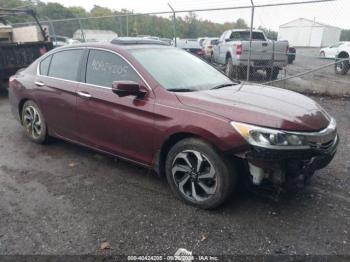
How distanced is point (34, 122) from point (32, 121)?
0.06 meters

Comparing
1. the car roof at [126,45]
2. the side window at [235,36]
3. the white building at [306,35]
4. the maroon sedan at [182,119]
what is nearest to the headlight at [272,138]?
the maroon sedan at [182,119]

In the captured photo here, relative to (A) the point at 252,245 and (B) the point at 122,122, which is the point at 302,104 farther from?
(B) the point at 122,122

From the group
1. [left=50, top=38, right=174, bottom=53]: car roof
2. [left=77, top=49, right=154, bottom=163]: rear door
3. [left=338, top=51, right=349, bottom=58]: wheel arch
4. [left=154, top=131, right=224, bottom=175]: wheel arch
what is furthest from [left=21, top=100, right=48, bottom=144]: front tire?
[left=338, top=51, right=349, bottom=58]: wheel arch

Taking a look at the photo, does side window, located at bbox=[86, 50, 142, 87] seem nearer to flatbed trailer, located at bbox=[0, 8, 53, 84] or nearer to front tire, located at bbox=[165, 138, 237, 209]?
front tire, located at bbox=[165, 138, 237, 209]

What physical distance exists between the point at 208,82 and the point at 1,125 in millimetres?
4469

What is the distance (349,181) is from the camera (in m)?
4.15

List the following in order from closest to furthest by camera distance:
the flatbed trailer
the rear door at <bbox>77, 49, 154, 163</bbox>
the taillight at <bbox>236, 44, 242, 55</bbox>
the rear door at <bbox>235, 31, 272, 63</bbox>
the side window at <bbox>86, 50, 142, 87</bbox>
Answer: the rear door at <bbox>77, 49, 154, 163</bbox>, the side window at <bbox>86, 50, 142, 87</bbox>, the flatbed trailer, the rear door at <bbox>235, 31, 272, 63</bbox>, the taillight at <bbox>236, 44, 242, 55</bbox>

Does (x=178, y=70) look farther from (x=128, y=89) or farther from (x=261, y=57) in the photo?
(x=261, y=57)

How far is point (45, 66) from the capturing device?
5199 mm

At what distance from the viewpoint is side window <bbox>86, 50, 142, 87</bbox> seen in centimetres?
402

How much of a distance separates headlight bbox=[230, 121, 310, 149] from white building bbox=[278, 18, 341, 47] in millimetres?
8304

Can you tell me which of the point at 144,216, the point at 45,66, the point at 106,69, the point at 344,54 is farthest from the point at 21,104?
the point at 344,54

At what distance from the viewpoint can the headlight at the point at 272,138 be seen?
3018 millimetres

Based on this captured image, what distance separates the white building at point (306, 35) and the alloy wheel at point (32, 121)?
7.98 meters
